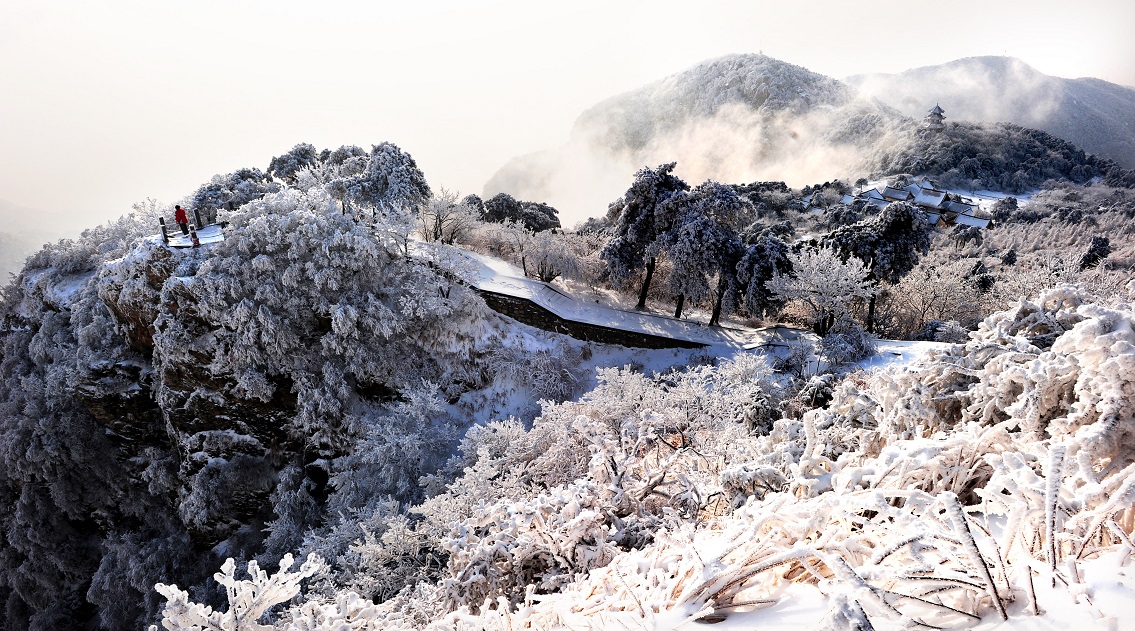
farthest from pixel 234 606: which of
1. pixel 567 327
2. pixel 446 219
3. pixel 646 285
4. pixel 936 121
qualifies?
pixel 936 121

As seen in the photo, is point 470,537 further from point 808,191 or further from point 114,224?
point 808,191

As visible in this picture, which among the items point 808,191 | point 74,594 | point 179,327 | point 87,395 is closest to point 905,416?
point 179,327

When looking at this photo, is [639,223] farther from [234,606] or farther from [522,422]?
[234,606]

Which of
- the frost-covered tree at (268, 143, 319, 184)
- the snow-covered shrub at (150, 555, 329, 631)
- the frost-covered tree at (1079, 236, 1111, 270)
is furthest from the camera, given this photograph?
the frost-covered tree at (268, 143, 319, 184)

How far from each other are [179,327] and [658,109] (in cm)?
8210

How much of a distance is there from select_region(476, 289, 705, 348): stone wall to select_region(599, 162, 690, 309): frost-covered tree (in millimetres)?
2173

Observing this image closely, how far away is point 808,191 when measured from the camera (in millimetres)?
45062

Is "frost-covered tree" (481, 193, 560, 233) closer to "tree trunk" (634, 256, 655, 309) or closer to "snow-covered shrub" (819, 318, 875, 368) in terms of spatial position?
"tree trunk" (634, 256, 655, 309)

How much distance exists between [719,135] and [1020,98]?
40.7 m

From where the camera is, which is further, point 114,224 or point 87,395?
point 114,224

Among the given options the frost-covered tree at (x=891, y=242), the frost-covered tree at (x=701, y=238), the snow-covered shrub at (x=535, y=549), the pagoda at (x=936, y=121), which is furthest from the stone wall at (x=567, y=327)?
the pagoda at (x=936, y=121)

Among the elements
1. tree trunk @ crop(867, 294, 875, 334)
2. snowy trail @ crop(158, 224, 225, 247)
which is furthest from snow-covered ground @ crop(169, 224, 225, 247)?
tree trunk @ crop(867, 294, 875, 334)

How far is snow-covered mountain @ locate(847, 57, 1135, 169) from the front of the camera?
61.3 meters

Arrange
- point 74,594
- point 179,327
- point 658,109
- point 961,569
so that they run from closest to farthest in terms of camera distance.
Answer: point 961,569 → point 179,327 → point 74,594 → point 658,109
